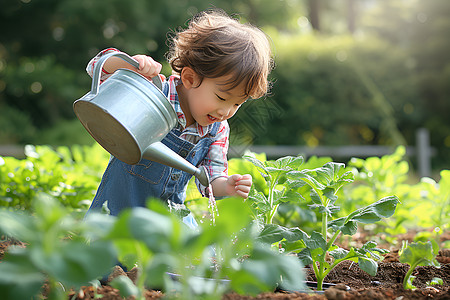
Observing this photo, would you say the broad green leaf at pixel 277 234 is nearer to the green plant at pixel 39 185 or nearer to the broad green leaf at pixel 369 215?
the broad green leaf at pixel 369 215

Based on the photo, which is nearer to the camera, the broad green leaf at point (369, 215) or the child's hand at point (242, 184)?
the broad green leaf at point (369, 215)

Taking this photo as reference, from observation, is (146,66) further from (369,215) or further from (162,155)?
(369,215)

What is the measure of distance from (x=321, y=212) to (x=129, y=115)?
586 mm

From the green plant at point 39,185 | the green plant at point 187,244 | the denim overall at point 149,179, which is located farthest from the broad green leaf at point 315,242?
the green plant at point 39,185

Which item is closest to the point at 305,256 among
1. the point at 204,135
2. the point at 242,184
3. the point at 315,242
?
the point at 315,242

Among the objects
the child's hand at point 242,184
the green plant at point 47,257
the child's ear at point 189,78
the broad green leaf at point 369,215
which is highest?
the child's ear at point 189,78

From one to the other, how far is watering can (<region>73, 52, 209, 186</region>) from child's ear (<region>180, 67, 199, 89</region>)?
1.20 ft

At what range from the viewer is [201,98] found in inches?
67.1

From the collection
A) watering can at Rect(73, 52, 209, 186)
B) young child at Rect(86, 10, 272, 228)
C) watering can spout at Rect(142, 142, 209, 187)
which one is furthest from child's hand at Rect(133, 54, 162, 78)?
watering can spout at Rect(142, 142, 209, 187)

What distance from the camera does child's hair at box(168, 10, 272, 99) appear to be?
1682mm

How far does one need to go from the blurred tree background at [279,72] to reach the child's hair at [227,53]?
203 inches

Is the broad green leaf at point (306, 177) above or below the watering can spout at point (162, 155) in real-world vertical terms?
below

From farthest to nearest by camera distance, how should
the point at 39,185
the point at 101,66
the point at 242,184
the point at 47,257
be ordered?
the point at 39,185 < the point at 242,184 < the point at 101,66 < the point at 47,257

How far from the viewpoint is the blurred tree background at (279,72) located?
8.32 meters
